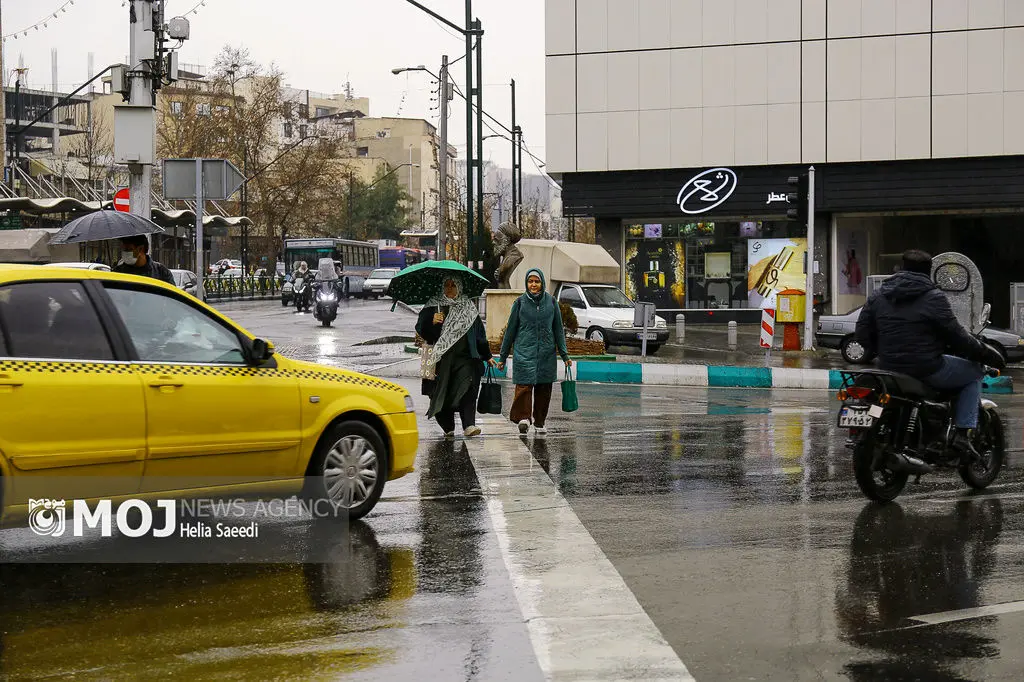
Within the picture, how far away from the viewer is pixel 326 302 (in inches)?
1344

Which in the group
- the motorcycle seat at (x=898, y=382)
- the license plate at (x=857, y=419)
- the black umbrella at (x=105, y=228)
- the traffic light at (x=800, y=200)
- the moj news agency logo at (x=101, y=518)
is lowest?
the moj news agency logo at (x=101, y=518)

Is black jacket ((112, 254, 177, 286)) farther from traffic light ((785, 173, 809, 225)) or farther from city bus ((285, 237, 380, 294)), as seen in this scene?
city bus ((285, 237, 380, 294))

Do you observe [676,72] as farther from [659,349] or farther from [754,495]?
[754,495]

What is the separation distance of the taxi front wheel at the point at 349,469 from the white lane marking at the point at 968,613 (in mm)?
3600

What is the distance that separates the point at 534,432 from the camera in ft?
43.6

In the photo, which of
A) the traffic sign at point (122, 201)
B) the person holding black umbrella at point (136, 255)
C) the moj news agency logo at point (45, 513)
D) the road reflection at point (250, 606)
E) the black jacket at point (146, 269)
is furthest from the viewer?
the traffic sign at point (122, 201)

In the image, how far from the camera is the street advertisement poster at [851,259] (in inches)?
1571

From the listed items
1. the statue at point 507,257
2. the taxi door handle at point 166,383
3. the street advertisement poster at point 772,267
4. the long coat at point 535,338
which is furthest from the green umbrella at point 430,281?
the street advertisement poster at point 772,267

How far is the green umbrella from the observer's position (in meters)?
12.4

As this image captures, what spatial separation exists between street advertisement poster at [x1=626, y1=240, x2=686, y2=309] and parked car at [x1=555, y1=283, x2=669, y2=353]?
41.2ft

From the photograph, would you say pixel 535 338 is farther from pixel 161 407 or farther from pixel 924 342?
pixel 161 407

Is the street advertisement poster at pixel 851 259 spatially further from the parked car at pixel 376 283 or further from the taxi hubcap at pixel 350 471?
the taxi hubcap at pixel 350 471

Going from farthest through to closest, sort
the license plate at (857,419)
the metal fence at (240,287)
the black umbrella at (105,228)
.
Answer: the metal fence at (240,287) < the black umbrella at (105,228) < the license plate at (857,419)

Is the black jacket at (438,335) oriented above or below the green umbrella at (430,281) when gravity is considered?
below
